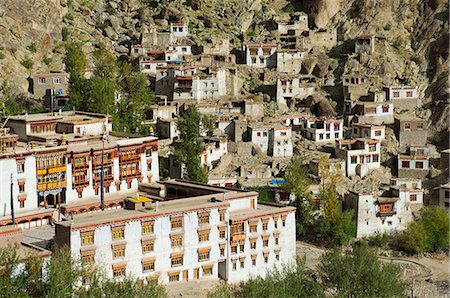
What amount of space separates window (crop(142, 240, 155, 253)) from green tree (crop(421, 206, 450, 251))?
17.1 m

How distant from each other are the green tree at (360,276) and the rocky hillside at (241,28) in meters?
28.1

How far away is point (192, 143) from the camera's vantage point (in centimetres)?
5216

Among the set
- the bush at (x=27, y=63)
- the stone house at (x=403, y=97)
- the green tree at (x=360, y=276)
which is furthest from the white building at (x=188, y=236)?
the stone house at (x=403, y=97)

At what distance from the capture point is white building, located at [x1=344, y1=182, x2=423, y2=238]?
48.9 meters

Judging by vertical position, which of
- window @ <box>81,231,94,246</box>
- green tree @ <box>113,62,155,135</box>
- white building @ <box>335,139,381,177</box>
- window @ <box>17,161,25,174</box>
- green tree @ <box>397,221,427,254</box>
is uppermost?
green tree @ <box>113,62,155,135</box>

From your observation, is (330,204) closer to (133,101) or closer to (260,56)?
(133,101)

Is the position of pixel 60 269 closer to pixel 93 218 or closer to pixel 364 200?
pixel 93 218

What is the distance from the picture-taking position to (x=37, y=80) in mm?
60562

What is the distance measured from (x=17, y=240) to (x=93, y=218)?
9.25 ft

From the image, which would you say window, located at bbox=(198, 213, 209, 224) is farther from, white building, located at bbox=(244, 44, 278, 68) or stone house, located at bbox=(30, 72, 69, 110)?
white building, located at bbox=(244, 44, 278, 68)

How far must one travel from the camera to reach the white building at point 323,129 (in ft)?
194

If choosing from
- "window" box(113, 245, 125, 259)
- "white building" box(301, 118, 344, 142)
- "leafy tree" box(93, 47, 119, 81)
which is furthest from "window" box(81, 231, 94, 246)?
"leafy tree" box(93, 47, 119, 81)

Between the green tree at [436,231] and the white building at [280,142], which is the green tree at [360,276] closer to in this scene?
the green tree at [436,231]

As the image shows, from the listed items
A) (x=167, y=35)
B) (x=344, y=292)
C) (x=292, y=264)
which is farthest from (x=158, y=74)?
(x=344, y=292)
